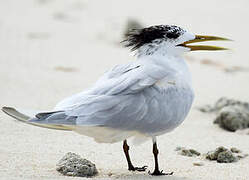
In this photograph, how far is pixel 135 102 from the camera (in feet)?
13.5

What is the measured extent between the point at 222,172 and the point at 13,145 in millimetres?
1753

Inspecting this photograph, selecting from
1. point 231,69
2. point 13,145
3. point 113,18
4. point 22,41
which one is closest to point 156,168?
point 13,145

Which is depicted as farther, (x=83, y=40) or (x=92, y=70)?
(x=83, y=40)

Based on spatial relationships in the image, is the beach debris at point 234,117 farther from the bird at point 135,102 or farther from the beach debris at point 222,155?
the bird at point 135,102

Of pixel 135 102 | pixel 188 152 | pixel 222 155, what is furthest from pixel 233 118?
pixel 135 102

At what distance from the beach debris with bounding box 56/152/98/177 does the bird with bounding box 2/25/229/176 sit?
0.20 meters

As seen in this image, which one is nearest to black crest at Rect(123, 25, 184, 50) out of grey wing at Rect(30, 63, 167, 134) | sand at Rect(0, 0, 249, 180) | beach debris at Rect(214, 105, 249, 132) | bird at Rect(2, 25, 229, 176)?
bird at Rect(2, 25, 229, 176)

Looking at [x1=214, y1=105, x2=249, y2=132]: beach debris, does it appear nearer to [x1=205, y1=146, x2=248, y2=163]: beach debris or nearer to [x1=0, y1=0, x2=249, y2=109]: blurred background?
[x1=205, y1=146, x2=248, y2=163]: beach debris

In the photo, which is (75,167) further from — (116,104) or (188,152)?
(188,152)

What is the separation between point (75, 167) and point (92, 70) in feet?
13.6

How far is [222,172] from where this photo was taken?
448 centimetres

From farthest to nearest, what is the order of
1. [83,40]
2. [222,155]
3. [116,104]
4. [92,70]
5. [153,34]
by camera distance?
[83,40] < [92,70] < [222,155] < [153,34] < [116,104]

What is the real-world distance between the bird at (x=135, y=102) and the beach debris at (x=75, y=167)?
0.20m

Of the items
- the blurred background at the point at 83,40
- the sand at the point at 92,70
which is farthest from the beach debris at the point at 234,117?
the blurred background at the point at 83,40
